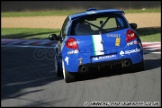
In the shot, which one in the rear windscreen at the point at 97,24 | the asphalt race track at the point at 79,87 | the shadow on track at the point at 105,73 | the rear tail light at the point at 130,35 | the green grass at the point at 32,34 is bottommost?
the asphalt race track at the point at 79,87

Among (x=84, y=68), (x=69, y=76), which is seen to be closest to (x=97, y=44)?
(x=84, y=68)

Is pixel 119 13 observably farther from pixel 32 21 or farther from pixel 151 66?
pixel 32 21

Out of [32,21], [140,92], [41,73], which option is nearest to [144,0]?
[32,21]

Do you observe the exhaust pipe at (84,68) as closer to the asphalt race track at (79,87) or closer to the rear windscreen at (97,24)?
the asphalt race track at (79,87)

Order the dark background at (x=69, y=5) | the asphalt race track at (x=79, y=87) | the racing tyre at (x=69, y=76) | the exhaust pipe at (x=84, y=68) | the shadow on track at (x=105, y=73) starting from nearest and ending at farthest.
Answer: the asphalt race track at (x=79, y=87), the exhaust pipe at (x=84, y=68), the racing tyre at (x=69, y=76), the shadow on track at (x=105, y=73), the dark background at (x=69, y=5)

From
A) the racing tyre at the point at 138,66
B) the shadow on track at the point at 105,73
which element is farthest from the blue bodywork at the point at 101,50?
the shadow on track at the point at 105,73

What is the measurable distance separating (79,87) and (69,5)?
37641mm

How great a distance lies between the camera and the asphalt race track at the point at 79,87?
845 centimetres

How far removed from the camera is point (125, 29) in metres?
10.4

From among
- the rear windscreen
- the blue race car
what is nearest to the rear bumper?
the blue race car

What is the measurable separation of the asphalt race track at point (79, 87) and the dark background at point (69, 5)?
27964 millimetres

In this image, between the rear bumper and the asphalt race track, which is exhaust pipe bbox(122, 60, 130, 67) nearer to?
the rear bumper

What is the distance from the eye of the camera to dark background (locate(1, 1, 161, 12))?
41463 mm

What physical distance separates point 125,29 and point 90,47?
3.11 ft
